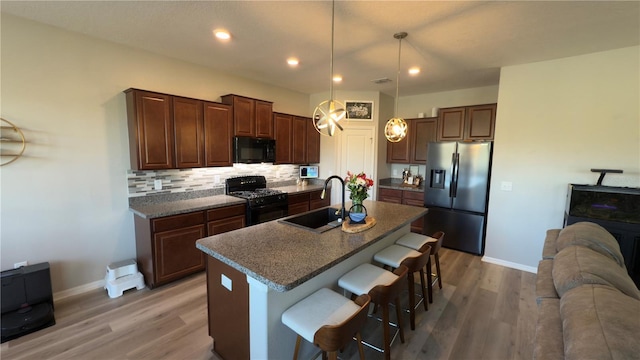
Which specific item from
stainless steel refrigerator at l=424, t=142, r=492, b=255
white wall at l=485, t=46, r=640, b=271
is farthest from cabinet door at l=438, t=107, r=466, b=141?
white wall at l=485, t=46, r=640, b=271

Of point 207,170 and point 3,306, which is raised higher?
point 207,170

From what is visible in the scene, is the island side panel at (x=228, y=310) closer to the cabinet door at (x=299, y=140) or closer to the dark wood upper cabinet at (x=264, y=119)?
the dark wood upper cabinet at (x=264, y=119)

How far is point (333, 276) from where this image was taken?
202cm

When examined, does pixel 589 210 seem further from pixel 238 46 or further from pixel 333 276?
pixel 238 46

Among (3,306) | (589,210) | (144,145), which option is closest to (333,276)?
(144,145)

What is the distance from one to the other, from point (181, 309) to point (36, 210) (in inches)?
66.0

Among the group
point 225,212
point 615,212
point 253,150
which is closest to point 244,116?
point 253,150

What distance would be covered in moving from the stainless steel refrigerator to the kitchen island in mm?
2506

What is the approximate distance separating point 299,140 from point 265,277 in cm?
364

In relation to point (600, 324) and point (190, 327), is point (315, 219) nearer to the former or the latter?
point (190, 327)

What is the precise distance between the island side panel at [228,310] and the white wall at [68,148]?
189 cm

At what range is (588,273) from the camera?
139 centimetres

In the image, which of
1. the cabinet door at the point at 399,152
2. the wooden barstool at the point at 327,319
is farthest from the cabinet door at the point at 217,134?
the cabinet door at the point at 399,152

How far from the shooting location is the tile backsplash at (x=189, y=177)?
3.14 m
